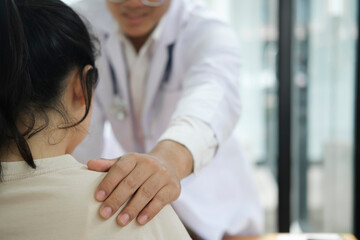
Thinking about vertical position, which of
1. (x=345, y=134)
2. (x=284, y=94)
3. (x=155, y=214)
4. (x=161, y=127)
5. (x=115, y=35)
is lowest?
(x=345, y=134)

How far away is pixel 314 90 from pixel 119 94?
1.31 metres

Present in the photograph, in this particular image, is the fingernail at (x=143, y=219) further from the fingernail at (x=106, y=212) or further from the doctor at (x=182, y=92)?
the doctor at (x=182, y=92)

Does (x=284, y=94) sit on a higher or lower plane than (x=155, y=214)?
lower

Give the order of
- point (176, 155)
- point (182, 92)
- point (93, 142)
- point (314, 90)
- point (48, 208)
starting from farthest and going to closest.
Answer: point (314, 90)
point (182, 92)
point (93, 142)
point (176, 155)
point (48, 208)

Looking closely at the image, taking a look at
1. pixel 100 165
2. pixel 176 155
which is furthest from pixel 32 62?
pixel 176 155

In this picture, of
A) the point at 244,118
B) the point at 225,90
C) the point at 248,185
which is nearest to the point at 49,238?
the point at 225,90

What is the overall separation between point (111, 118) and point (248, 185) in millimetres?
541

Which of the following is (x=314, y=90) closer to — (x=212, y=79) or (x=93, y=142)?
(x=212, y=79)

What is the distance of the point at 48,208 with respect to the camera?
0.63m

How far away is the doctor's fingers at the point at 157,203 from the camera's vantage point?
0.66m

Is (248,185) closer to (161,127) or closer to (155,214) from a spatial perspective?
(161,127)

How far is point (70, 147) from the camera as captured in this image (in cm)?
75

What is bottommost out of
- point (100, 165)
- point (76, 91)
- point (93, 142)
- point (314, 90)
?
point (314, 90)

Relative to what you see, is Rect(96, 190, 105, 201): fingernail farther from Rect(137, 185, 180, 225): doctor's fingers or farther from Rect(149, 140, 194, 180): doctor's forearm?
Rect(149, 140, 194, 180): doctor's forearm
